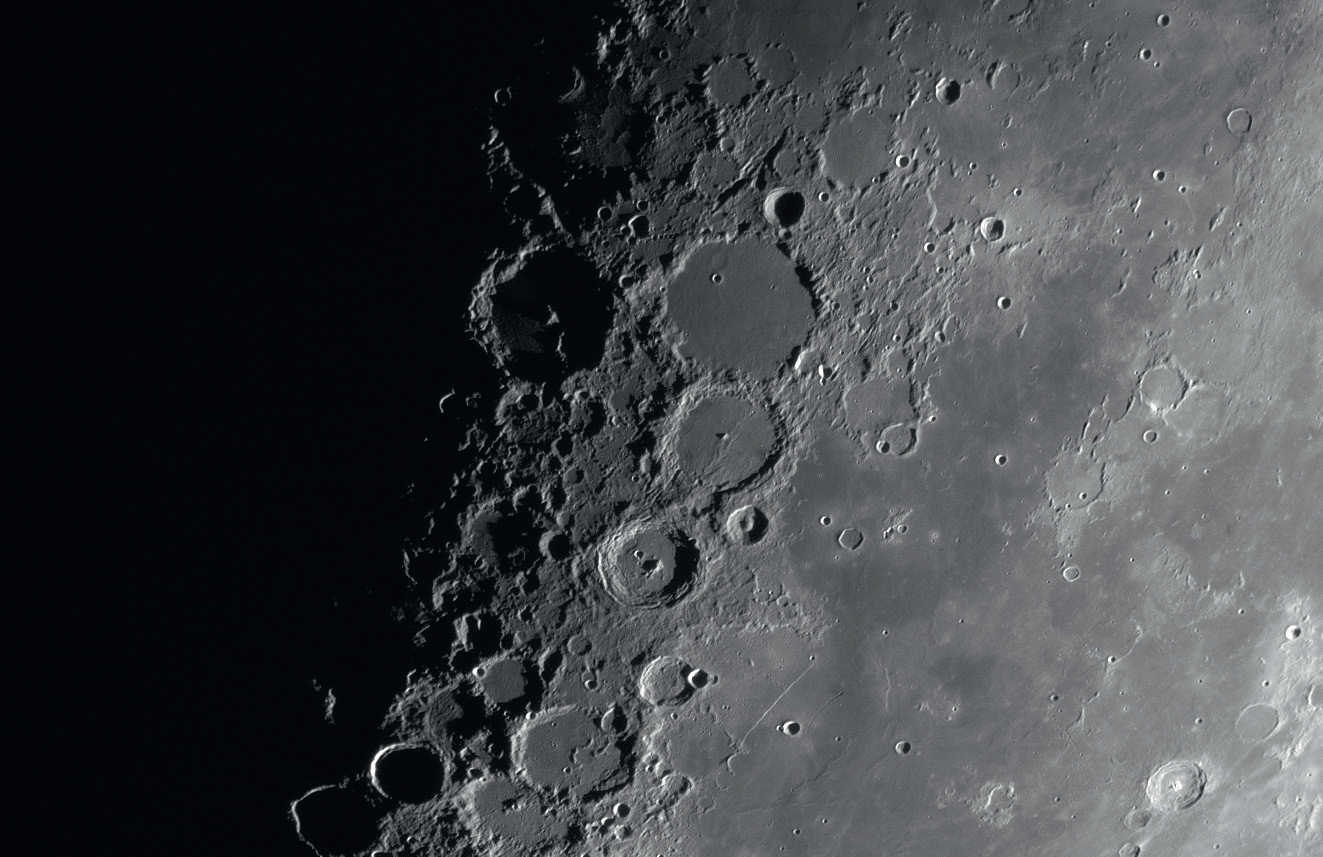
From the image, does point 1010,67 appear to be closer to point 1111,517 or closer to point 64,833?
point 1111,517

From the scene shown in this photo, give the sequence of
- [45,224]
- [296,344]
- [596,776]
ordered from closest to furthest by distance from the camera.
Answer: [45,224] < [296,344] < [596,776]

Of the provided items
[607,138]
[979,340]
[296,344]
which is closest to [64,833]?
[296,344]

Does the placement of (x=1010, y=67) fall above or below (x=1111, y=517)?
above

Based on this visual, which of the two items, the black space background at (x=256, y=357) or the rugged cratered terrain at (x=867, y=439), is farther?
the rugged cratered terrain at (x=867, y=439)

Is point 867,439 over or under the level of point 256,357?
under

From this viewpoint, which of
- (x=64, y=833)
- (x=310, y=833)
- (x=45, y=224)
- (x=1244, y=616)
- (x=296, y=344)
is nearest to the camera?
(x=45, y=224)
